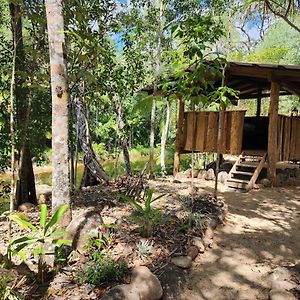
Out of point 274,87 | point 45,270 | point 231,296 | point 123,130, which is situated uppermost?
point 274,87

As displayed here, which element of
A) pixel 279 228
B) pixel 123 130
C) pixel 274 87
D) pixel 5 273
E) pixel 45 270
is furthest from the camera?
pixel 123 130

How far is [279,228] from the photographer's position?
5074mm

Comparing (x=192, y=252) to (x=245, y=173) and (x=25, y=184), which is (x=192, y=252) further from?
(x=245, y=173)

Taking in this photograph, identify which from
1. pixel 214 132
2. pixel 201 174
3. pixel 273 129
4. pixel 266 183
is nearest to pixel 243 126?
pixel 214 132

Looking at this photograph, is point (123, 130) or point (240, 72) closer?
point (240, 72)

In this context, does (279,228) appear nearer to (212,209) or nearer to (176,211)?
(212,209)

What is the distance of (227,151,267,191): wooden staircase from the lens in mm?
8188

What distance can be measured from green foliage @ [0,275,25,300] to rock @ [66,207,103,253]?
1.03 meters

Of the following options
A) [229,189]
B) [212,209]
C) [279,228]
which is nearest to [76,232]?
[212,209]

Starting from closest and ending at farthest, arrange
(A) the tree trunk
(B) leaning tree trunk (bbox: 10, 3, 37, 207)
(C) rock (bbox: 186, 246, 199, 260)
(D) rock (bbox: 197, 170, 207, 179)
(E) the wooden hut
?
(C) rock (bbox: 186, 246, 199, 260), (B) leaning tree trunk (bbox: 10, 3, 37, 207), (A) the tree trunk, (E) the wooden hut, (D) rock (bbox: 197, 170, 207, 179)

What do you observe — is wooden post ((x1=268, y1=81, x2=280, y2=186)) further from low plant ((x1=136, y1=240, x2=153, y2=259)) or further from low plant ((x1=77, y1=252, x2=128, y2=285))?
low plant ((x1=77, y1=252, x2=128, y2=285))

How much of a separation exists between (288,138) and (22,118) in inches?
295

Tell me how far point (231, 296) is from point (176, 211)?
6.64 feet

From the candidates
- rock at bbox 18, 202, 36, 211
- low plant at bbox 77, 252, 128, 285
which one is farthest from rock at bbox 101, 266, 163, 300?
rock at bbox 18, 202, 36, 211
